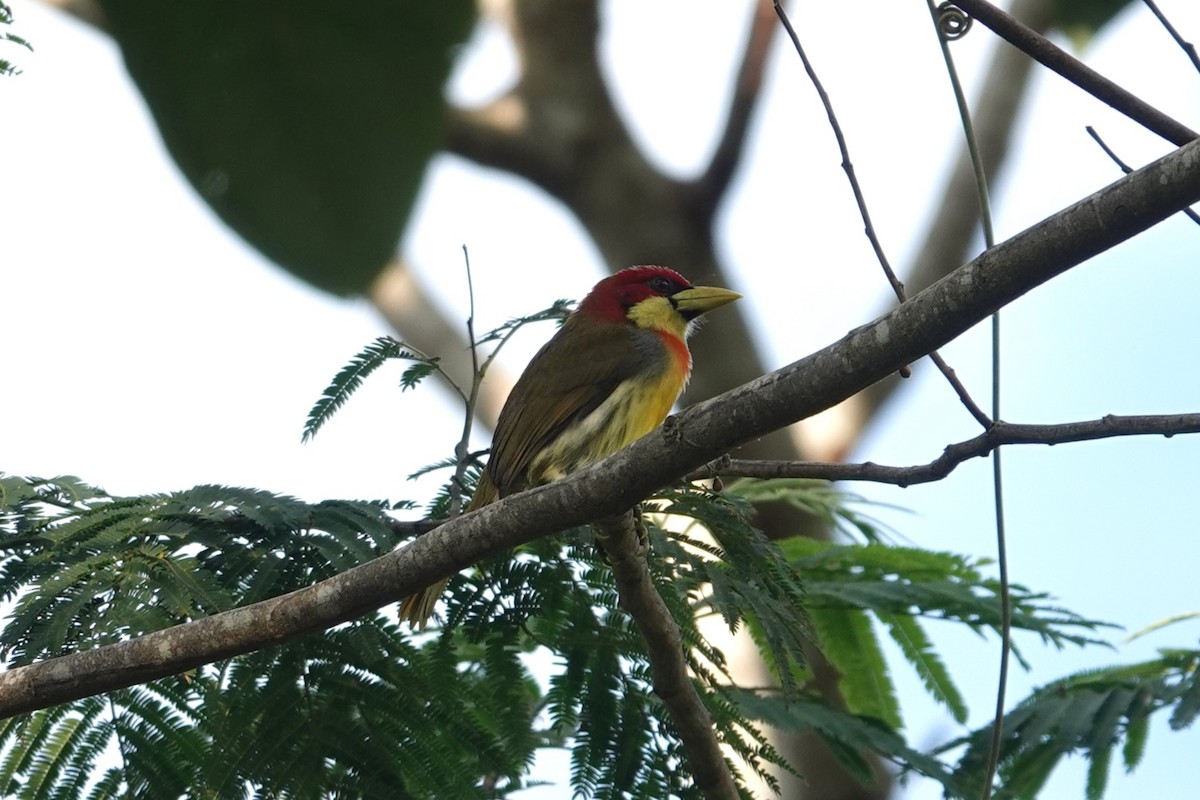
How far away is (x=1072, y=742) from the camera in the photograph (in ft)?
14.4

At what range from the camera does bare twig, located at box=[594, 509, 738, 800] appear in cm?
340

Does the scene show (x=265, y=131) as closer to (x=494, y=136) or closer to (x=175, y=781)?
(x=494, y=136)

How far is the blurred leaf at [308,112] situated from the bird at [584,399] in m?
3.91

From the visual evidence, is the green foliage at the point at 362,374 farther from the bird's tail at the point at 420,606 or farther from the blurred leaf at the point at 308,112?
the blurred leaf at the point at 308,112

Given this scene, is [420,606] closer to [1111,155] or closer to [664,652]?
[664,652]

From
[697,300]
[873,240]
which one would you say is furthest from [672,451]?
[697,300]

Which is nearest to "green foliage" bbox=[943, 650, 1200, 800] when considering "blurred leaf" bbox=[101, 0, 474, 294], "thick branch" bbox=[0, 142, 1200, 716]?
"thick branch" bbox=[0, 142, 1200, 716]

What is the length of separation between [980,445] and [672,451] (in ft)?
2.02

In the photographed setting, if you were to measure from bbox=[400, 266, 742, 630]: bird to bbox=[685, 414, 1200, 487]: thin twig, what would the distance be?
1.43 m

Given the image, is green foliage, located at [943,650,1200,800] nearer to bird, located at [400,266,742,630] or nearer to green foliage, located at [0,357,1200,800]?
green foliage, located at [0,357,1200,800]

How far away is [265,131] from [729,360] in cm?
493

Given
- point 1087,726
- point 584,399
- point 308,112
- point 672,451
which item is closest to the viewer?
point 308,112

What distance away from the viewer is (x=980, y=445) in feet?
8.52

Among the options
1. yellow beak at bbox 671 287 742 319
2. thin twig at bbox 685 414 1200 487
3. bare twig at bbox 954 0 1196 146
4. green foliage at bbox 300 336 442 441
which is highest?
yellow beak at bbox 671 287 742 319
